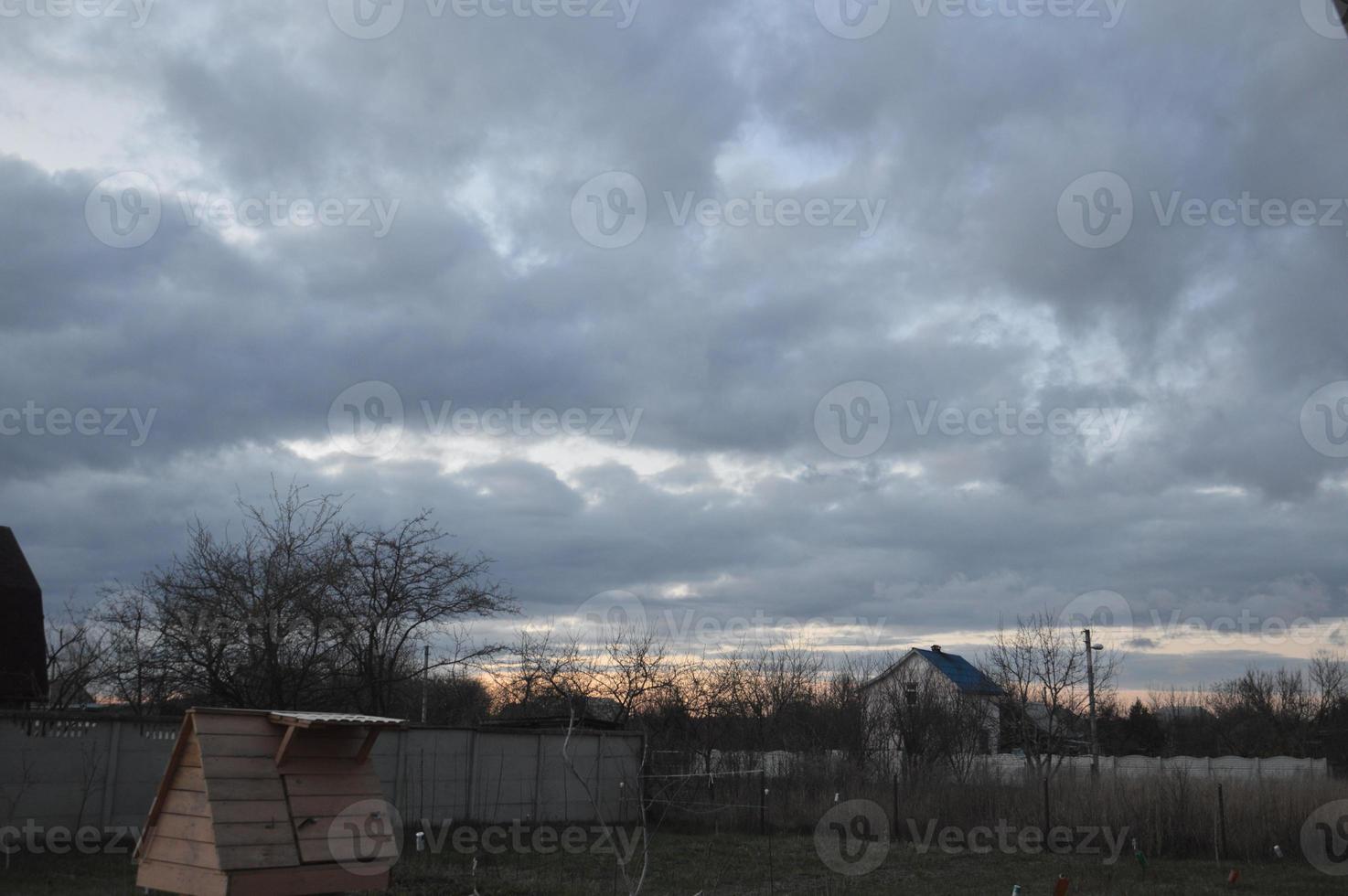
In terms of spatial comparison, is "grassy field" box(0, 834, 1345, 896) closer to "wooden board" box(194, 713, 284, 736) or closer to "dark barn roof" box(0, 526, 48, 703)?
"wooden board" box(194, 713, 284, 736)

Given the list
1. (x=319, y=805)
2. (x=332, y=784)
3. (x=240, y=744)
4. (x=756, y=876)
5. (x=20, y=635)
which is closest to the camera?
(x=240, y=744)

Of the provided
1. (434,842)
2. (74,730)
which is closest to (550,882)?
(434,842)

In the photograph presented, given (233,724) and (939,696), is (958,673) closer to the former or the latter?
(939,696)

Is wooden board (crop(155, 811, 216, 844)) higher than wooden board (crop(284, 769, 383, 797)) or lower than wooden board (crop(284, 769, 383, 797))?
lower

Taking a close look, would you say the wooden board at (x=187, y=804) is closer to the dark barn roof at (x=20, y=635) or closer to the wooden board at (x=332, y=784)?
the wooden board at (x=332, y=784)

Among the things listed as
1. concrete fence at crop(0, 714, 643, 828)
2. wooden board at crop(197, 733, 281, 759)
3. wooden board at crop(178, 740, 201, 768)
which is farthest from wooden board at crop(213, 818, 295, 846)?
concrete fence at crop(0, 714, 643, 828)

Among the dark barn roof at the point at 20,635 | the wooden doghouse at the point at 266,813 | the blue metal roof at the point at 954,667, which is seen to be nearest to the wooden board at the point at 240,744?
the wooden doghouse at the point at 266,813

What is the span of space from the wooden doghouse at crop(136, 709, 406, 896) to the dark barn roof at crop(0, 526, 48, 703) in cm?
1403

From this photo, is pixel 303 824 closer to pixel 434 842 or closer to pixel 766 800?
pixel 434 842

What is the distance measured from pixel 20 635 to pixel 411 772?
8211 millimetres

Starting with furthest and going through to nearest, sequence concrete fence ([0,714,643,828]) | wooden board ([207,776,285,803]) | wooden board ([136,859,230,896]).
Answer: concrete fence ([0,714,643,828])
wooden board ([207,776,285,803])
wooden board ([136,859,230,896])

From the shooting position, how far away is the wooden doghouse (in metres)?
6.77

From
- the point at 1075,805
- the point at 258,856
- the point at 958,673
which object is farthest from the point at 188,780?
the point at 958,673

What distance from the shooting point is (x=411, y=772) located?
60.8 feet
